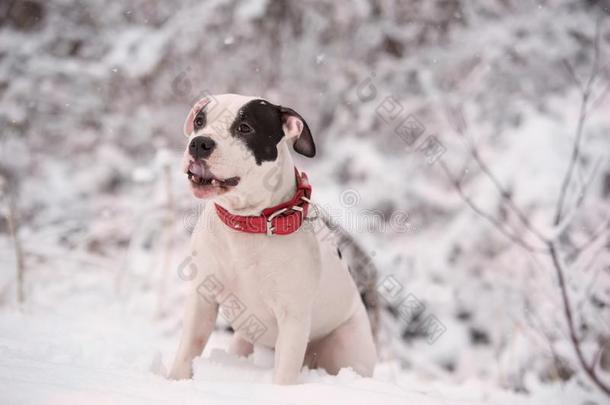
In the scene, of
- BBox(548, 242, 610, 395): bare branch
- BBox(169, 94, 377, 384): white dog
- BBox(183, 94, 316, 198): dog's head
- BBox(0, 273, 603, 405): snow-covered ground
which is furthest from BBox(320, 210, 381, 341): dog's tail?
BBox(183, 94, 316, 198): dog's head

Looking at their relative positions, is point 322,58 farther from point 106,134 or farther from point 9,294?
point 9,294

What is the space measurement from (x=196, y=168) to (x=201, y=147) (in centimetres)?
7

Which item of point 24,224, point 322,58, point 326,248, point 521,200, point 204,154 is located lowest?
point 24,224

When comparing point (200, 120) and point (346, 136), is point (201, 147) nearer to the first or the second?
point (200, 120)

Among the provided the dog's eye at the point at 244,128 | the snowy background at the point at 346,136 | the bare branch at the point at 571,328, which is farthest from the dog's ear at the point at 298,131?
the snowy background at the point at 346,136

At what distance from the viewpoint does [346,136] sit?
625cm

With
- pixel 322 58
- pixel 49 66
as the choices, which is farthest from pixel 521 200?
pixel 49 66

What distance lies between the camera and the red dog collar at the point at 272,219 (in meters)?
1.83

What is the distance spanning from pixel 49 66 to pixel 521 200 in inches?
218

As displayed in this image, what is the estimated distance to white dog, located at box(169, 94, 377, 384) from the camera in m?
1.72

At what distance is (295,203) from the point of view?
1.91 m

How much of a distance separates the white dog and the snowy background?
95.0 inches

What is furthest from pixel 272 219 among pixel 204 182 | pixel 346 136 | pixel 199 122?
pixel 346 136

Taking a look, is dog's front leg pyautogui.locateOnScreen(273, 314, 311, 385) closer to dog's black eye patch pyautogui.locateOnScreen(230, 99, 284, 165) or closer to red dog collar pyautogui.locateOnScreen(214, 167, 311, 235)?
red dog collar pyautogui.locateOnScreen(214, 167, 311, 235)
